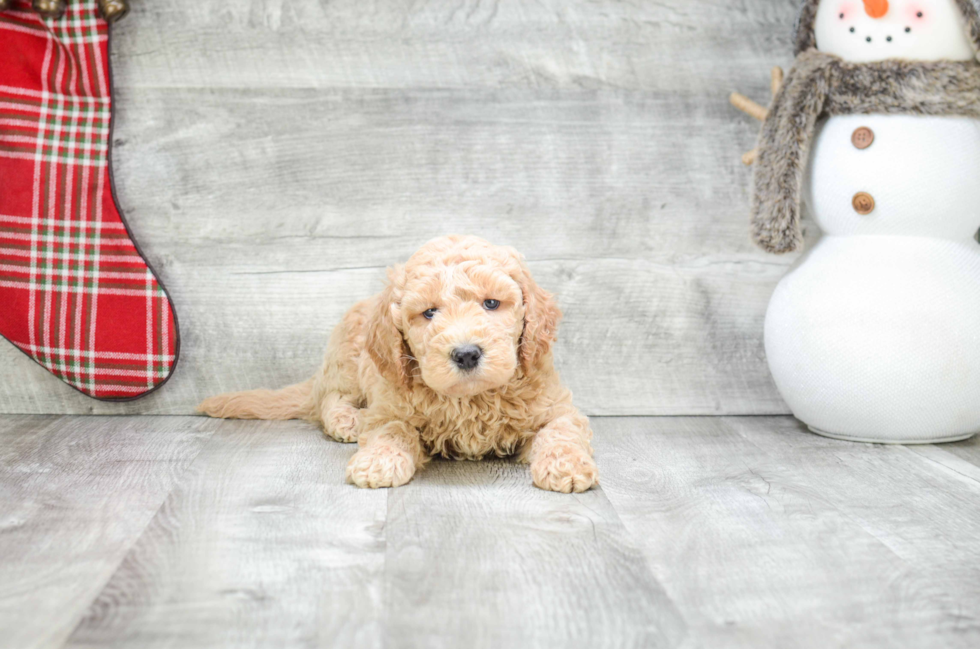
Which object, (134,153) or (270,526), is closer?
(270,526)

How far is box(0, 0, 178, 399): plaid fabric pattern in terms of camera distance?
212 cm

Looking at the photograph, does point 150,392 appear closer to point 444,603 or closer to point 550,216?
point 550,216

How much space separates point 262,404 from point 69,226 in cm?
67

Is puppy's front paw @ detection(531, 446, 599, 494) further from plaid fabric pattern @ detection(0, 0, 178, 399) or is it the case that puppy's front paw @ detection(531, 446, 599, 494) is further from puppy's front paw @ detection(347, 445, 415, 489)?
plaid fabric pattern @ detection(0, 0, 178, 399)

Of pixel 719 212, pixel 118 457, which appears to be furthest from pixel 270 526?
pixel 719 212

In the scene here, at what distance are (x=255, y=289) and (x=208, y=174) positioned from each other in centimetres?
33

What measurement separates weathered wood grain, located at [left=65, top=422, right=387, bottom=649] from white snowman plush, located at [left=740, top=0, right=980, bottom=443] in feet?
3.58

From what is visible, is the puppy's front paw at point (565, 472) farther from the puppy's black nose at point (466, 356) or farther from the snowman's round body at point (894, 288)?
the snowman's round body at point (894, 288)

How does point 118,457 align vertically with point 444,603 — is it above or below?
below

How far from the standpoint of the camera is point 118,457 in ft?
5.99

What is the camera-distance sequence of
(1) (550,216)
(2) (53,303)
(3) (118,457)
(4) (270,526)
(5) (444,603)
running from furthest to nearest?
(1) (550,216)
(2) (53,303)
(3) (118,457)
(4) (270,526)
(5) (444,603)

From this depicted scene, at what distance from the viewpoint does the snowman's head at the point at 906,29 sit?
6.01 feet

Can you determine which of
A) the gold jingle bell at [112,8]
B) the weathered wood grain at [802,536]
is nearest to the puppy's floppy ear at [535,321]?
the weathered wood grain at [802,536]

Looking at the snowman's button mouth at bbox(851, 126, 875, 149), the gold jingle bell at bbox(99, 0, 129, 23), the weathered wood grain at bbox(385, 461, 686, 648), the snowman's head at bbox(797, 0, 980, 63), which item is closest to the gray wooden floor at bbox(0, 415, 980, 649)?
the weathered wood grain at bbox(385, 461, 686, 648)
